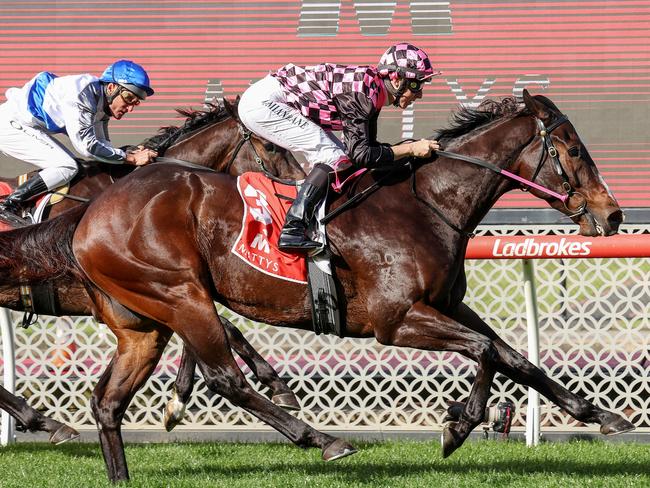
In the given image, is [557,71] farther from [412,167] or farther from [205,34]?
[412,167]

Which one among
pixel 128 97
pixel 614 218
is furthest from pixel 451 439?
pixel 128 97

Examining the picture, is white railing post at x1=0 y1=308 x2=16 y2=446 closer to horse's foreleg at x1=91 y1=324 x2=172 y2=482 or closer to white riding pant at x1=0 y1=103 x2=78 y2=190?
white riding pant at x1=0 y1=103 x2=78 y2=190

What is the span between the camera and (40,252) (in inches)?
187

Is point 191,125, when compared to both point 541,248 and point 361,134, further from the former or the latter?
point 541,248

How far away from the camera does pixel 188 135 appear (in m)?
6.13

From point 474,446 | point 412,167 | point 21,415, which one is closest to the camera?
point 412,167

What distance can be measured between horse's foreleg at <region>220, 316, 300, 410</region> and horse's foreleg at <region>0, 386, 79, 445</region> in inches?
36.6

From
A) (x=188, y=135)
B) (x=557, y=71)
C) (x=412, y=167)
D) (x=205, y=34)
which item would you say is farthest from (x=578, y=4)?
(x=412, y=167)

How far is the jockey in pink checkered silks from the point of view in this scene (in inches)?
177

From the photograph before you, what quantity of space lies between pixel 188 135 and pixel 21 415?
1.89 m

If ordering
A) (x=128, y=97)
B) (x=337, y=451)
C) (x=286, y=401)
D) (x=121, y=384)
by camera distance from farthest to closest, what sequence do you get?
1. (x=128, y=97)
2. (x=286, y=401)
3. (x=121, y=384)
4. (x=337, y=451)

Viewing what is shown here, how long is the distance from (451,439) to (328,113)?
1.59m

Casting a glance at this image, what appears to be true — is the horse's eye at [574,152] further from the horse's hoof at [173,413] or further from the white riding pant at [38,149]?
the white riding pant at [38,149]

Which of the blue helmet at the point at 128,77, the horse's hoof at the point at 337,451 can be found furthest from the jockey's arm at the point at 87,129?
the horse's hoof at the point at 337,451
